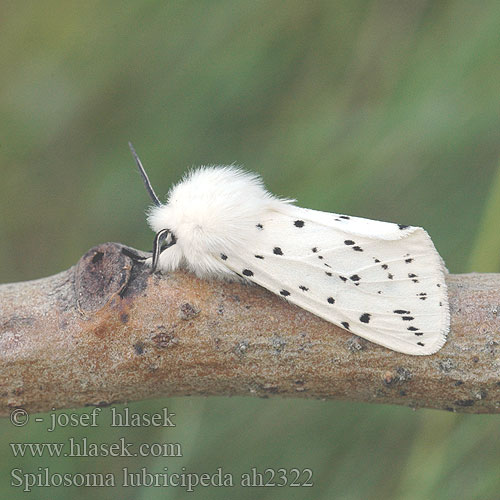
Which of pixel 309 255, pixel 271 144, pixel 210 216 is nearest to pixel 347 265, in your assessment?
pixel 309 255

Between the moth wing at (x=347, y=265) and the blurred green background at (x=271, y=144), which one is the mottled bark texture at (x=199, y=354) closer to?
the moth wing at (x=347, y=265)

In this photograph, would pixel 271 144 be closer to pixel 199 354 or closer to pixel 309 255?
pixel 309 255

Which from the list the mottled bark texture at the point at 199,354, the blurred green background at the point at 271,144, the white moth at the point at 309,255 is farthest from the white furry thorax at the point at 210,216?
the blurred green background at the point at 271,144

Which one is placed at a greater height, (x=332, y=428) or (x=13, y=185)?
→ (x=13, y=185)

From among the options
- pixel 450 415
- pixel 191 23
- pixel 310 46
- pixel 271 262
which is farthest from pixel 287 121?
pixel 450 415

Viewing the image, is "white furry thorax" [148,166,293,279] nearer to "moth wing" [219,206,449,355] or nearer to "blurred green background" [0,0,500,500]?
"moth wing" [219,206,449,355]

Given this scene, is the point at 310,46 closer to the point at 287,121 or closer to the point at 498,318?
the point at 287,121
